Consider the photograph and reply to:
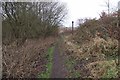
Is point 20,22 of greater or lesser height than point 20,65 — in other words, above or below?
above

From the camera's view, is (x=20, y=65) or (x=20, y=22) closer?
(x=20, y=65)

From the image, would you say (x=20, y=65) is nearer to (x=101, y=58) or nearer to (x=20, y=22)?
(x=101, y=58)

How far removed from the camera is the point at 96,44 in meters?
13.5

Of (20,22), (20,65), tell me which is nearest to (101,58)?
(20,65)

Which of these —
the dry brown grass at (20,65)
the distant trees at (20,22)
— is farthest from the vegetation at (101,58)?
the distant trees at (20,22)

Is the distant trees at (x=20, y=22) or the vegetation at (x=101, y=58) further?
the distant trees at (x=20, y=22)

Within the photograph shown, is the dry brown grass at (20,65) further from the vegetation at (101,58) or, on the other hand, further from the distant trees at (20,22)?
the distant trees at (20,22)

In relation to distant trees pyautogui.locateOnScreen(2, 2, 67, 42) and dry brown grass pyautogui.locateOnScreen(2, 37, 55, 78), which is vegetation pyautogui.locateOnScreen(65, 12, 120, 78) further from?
distant trees pyautogui.locateOnScreen(2, 2, 67, 42)

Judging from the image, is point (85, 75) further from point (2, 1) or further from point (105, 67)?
point (2, 1)

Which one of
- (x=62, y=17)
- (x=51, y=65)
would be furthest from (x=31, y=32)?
(x=62, y=17)

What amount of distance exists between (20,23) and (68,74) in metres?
13.2

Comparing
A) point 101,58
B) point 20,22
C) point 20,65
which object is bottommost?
point 20,65

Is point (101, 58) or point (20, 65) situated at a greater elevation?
point (101, 58)

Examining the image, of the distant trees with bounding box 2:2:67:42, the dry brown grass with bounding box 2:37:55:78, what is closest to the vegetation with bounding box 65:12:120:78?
the dry brown grass with bounding box 2:37:55:78
